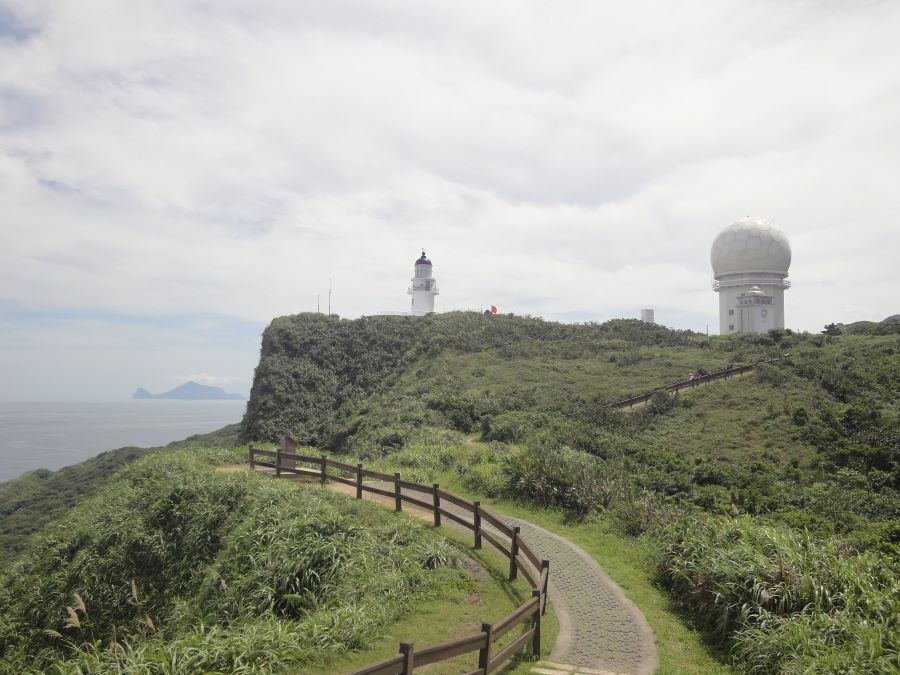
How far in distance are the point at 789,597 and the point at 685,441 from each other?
726 inches

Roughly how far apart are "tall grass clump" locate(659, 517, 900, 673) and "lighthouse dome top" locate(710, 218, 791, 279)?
2088 inches

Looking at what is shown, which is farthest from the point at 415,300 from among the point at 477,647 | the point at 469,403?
the point at 477,647

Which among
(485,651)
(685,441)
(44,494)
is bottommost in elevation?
(44,494)

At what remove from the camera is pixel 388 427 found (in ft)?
97.1

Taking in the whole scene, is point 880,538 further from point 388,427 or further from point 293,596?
point 388,427

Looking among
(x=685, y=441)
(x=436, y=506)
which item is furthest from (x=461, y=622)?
(x=685, y=441)

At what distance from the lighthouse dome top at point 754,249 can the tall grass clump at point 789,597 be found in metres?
53.0

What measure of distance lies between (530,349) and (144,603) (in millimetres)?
39814

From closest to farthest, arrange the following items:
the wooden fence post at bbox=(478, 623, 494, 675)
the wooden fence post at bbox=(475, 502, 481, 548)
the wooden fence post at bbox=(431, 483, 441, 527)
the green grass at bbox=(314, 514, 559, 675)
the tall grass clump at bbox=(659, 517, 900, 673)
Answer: the wooden fence post at bbox=(478, 623, 494, 675) → the tall grass clump at bbox=(659, 517, 900, 673) → the green grass at bbox=(314, 514, 559, 675) → the wooden fence post at bbox=(475, 502, 481, 548) → the wooden fence post at bbox=(431, 483, 441, 527)

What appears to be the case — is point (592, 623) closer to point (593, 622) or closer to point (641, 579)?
point (593, 622)

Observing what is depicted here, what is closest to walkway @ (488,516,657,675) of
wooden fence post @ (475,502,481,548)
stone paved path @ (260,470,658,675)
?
stone paved path @ (260,470,658,675)

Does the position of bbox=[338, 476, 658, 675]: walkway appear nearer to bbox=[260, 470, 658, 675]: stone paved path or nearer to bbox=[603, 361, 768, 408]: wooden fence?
bbox=[260, 470, 658, 675]: stone paved path

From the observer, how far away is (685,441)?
26047 mm

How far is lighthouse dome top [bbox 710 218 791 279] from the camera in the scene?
186 ft
